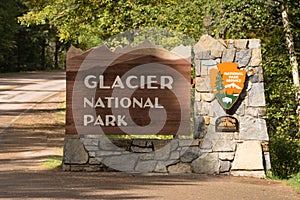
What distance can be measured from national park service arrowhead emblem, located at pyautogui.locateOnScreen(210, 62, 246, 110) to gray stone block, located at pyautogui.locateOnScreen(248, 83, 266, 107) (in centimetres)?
27

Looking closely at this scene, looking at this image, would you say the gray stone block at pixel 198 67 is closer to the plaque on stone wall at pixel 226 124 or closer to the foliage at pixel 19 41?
the plaque on stone wall at pixel 226 124

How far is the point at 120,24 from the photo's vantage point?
59.8 ft

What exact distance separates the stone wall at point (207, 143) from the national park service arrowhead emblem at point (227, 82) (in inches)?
4.5

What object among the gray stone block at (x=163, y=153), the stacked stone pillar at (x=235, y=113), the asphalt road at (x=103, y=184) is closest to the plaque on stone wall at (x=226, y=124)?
the stacked stone pillar at (x=235, y=113)

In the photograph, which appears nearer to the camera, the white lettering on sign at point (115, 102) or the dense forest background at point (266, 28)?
the white lettering on sign at point (115, 102)

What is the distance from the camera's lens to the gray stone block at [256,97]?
12.8m

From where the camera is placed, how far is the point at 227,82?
12672 mm

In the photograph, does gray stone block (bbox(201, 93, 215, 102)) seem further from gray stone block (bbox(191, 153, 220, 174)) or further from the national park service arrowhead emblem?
gray stone block (bbox(191, 153, 220, 174))

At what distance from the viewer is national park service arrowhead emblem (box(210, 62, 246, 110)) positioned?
41.4ft

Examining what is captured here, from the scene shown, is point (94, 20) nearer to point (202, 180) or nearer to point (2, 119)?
point (2, 119)

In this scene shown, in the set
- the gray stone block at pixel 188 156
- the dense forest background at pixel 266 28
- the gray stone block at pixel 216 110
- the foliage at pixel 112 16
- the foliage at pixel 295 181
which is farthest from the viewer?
the foliage at pixel 112 16

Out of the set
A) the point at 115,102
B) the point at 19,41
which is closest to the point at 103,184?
the point at 115,102

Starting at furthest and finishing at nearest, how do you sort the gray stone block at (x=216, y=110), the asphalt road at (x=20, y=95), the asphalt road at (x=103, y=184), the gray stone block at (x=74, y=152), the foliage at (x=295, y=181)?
the asphalt road at (x=20, y=95) → the gray stone block at (x=216, y=110) → the gray stone block at (x=74, y=152) → the foliage at (x=295, y=181) → the asphalt road at (x=103, y=184)

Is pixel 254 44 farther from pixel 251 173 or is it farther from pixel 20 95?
pixel 20 95
